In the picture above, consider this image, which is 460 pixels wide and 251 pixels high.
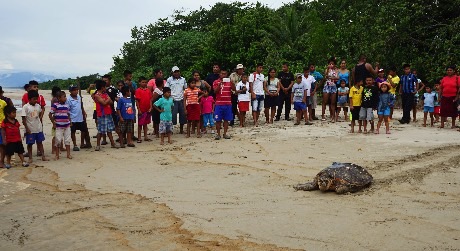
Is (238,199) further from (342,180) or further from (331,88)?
(331,88)

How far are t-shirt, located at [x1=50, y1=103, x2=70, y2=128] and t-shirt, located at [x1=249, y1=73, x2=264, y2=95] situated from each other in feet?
→ 17.2

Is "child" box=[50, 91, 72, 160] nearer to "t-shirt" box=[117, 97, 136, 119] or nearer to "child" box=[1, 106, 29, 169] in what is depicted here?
"child" box=[1, 106, 29, 169]

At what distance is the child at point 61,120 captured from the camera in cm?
930

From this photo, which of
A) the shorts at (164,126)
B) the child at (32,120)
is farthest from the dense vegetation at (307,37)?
the child at (32,120)

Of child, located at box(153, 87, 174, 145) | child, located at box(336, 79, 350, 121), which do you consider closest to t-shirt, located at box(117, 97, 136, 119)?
child, located at box(153, 87, 174, 145)

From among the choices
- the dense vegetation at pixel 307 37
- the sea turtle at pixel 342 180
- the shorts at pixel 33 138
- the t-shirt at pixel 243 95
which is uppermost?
the dense vegetation at pixel 307 37

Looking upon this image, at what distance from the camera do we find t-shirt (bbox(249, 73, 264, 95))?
41.6 feet

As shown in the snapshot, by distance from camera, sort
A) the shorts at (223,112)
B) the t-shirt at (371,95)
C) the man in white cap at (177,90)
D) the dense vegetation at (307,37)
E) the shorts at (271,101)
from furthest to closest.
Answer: the dense vegetation at (307,37) → the shorts at (271,101) → the man in white cap at (177,90) → the shorts at (223,112) → the t-shirt at (371,95)

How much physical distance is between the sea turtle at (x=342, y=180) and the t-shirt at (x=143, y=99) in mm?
5667

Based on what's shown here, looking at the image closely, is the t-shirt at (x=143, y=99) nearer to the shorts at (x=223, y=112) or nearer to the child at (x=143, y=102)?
the child at (x=143, y=102)

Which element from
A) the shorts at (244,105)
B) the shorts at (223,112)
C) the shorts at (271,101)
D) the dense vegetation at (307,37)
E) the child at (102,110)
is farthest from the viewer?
the dense vegetation at (307,37)

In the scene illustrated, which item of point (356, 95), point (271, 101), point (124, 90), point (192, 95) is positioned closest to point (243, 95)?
point (271, 101)

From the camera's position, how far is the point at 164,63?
28.8 m

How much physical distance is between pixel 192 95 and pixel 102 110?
7.19ft
